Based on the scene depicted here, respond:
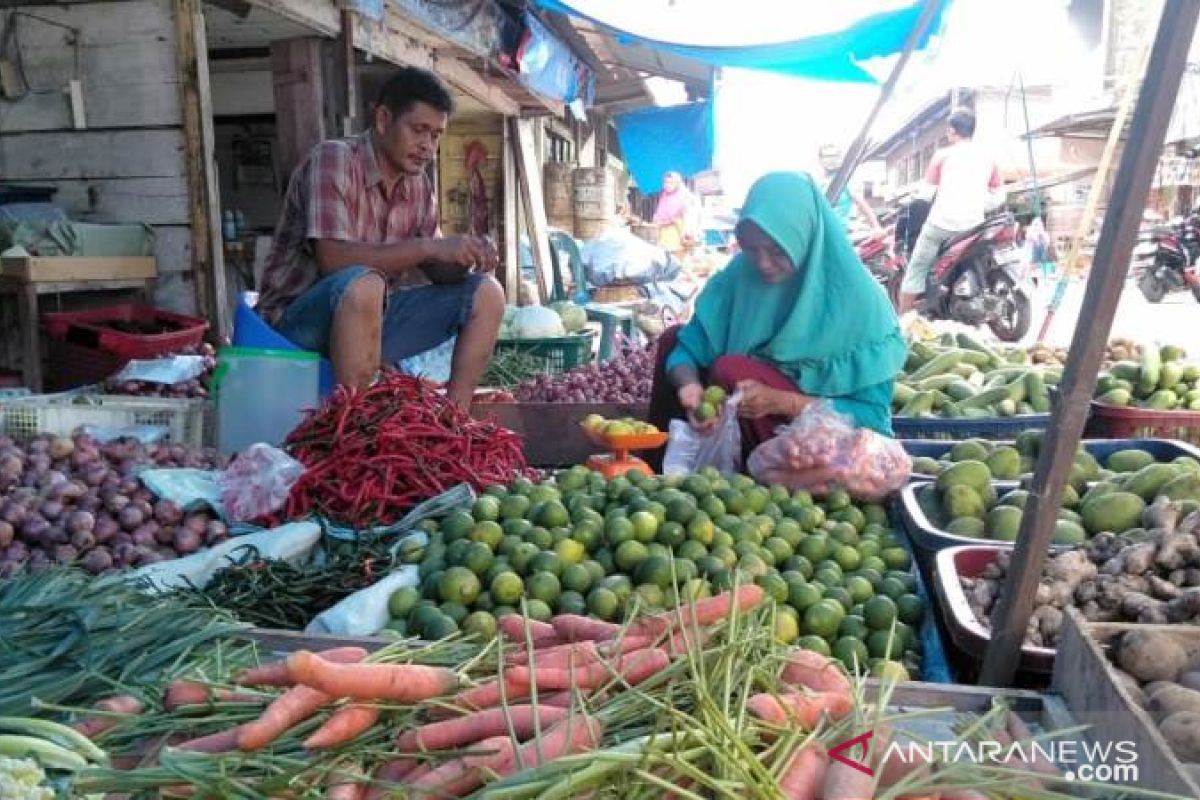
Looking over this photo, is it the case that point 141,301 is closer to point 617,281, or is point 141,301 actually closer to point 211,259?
point 211,259

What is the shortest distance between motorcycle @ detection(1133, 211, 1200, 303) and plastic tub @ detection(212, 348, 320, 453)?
13632mm

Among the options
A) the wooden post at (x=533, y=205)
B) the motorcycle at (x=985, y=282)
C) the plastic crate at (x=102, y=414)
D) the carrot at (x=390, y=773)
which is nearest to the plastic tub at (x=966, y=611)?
the carrot at (x=390, y=773)

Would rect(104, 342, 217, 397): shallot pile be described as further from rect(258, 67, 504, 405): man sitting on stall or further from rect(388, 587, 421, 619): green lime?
rect(388, 587, 421, 619): green lime

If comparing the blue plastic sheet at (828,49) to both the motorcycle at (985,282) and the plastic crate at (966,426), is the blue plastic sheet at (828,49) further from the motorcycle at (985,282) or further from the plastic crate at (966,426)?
the motorcycle at (985,282)

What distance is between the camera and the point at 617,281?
1071 centimetres

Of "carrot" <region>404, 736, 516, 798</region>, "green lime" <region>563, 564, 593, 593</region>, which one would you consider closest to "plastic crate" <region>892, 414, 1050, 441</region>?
"green lime" <region>563, 564, 593, 593</region>

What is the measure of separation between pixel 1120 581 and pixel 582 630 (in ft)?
4.34

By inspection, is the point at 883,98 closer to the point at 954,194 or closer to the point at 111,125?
the point at 111,125

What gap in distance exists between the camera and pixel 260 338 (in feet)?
13.3

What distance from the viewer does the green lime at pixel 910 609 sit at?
8.14 feet

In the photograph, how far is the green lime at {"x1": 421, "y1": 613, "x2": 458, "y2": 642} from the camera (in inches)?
87.1

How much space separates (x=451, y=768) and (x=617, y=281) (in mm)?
9570

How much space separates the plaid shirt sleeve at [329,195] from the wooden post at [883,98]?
2.47 metres

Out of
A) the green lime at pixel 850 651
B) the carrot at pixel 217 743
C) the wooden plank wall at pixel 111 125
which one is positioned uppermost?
the wooden plank wall at pixel 111 125
